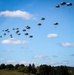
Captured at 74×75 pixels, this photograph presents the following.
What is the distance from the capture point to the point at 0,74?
602ft
